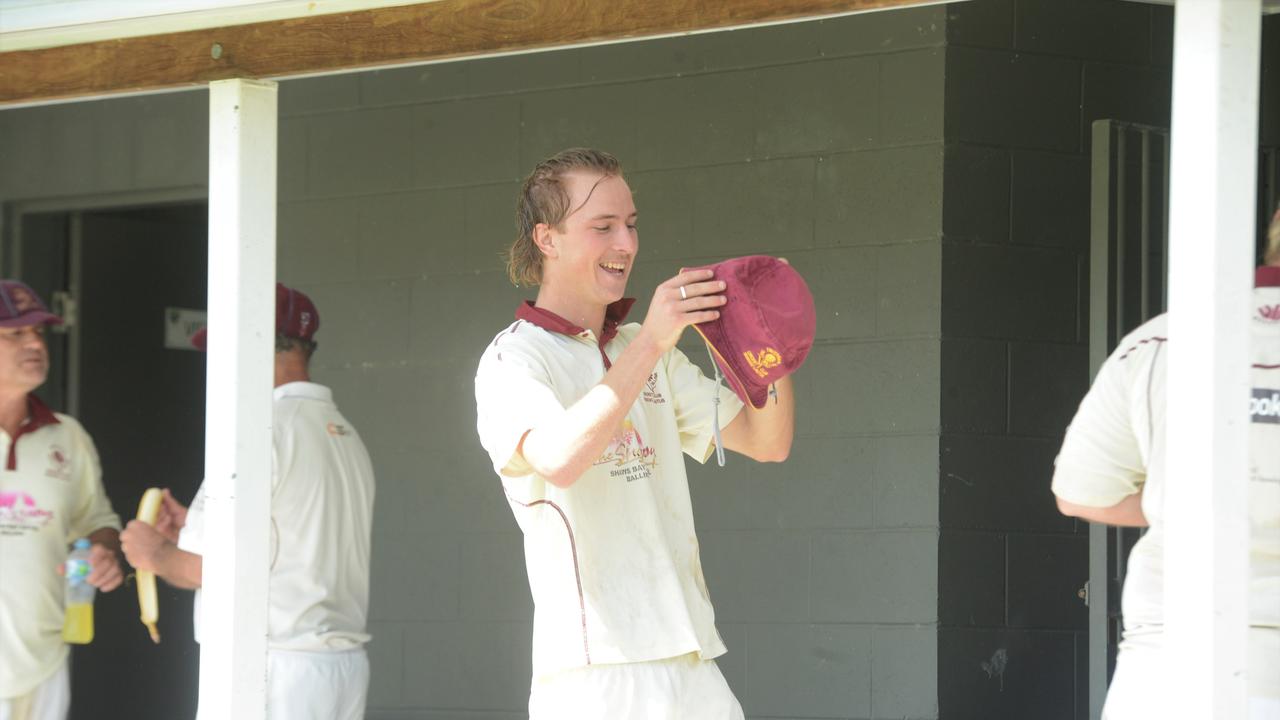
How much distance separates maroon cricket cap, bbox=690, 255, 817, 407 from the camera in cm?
279

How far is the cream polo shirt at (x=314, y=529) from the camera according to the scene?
4.38 m

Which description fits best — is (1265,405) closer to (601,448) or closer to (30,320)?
(601,448)

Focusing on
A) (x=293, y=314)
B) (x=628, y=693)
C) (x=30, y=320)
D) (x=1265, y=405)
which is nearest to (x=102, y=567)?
(x=30, y=320)

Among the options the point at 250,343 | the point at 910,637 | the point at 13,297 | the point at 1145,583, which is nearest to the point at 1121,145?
the point at 910,637

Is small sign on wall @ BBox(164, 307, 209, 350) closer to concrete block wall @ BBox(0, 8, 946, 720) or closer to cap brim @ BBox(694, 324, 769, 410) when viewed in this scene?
concrete block wall @ BBox(0, 8, 946, 720)

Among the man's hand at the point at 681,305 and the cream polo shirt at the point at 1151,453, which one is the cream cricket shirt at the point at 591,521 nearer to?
the man's hand at the point at 681,305

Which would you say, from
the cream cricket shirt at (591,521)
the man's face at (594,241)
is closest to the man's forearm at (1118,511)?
the cream cricket shirt at (591,521)

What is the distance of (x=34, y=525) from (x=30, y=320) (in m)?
0.55

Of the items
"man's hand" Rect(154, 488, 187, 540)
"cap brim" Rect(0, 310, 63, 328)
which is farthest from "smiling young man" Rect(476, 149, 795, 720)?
"cap brim" Rect(0, 310, 63, 328)

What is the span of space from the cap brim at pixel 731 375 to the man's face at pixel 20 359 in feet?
7.76

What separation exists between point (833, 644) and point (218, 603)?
2.13 metres

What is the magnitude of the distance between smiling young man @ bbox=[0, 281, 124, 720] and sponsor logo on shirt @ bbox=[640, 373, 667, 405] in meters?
2.03

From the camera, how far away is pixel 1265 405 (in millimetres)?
2777

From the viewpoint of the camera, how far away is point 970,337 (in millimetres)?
4910
